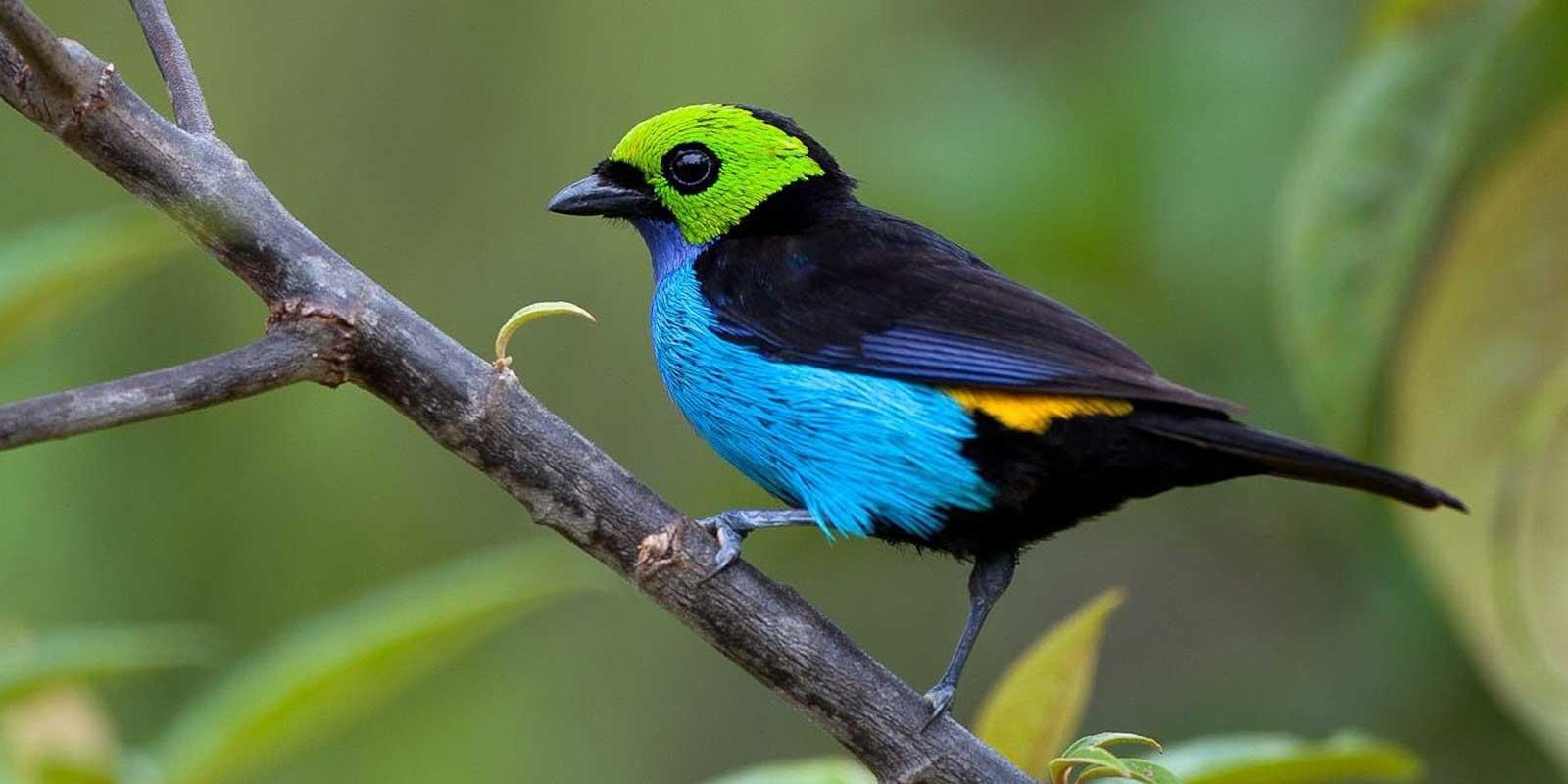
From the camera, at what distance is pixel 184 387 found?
5.18 ft

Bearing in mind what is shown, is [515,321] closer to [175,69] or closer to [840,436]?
[175,69]

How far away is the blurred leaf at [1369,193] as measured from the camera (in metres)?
2.57

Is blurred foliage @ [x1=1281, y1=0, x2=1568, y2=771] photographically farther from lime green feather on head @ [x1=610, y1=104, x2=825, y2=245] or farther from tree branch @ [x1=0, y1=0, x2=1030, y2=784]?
tree branch @ [x1=0, y1=0, x2=1030, y2=784]

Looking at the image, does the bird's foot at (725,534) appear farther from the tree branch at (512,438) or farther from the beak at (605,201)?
the beak at (605,201)

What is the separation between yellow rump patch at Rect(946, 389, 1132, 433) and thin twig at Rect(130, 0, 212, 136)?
1.01 m

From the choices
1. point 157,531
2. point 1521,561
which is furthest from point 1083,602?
point 157,531

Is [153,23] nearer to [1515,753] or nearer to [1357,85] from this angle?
[1357,85]

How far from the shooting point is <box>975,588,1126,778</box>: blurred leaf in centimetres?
217

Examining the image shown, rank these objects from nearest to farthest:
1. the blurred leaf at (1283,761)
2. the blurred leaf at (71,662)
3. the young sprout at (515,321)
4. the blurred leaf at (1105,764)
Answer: the blurred leaf at (1105,764)
the young sprout at (515,321)
the blurred leaf at (1283,761)
the blurred leaf at (71,662)

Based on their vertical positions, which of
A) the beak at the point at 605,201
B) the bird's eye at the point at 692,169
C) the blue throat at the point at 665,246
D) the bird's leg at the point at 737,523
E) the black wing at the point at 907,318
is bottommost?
the bird's leg at the point at 737,523

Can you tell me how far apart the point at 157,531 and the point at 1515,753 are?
3436 mm

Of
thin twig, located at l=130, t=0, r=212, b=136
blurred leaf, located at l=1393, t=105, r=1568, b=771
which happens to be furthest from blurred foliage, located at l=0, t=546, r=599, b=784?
blurred leaf, located at l=1393, t=105, r=1568, b=771

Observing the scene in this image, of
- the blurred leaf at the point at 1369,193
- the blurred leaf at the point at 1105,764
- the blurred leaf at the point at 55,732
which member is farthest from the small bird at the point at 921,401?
the blurred leaf at the point at 55,732

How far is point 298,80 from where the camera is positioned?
5.31 meters
